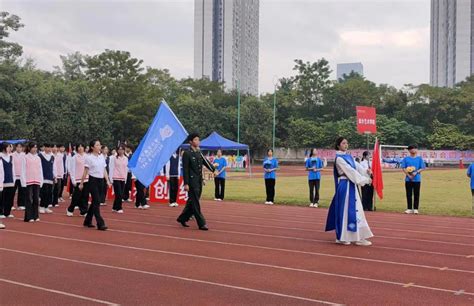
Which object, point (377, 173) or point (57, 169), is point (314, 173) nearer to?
point (377, 173)

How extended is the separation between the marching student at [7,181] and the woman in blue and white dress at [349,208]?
715 cm

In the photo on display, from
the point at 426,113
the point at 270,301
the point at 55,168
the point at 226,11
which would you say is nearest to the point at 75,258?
the point at 270,301

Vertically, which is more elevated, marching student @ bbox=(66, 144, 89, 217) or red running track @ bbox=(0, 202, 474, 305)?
marching student @ bbox=(66, 144, 89, 217)

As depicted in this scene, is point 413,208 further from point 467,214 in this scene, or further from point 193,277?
point 193,277

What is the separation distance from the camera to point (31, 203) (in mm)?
11500

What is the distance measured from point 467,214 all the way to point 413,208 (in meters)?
1.39

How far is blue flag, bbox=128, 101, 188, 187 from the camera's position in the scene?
13.5m

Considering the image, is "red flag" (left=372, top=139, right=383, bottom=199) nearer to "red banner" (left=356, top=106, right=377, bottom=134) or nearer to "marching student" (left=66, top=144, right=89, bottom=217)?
"marching student" (left=66, top=144, right=89, bottom=217)

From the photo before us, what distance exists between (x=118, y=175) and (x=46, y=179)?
1.78 metres

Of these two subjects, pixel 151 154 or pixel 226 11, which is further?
pixel 226 11

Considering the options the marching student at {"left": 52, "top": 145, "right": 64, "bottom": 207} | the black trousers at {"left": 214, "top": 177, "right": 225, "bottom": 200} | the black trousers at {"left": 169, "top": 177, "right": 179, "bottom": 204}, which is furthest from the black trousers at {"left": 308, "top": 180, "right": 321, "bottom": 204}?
the marching student at {"left": 52, "top": 145, "right": 64, "bottom": 207}

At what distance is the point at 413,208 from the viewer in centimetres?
1498

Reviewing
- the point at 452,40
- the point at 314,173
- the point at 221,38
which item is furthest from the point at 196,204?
the point at 452,40

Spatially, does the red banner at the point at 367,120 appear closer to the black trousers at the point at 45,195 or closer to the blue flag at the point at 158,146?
the blue flag at the point at 158,146
